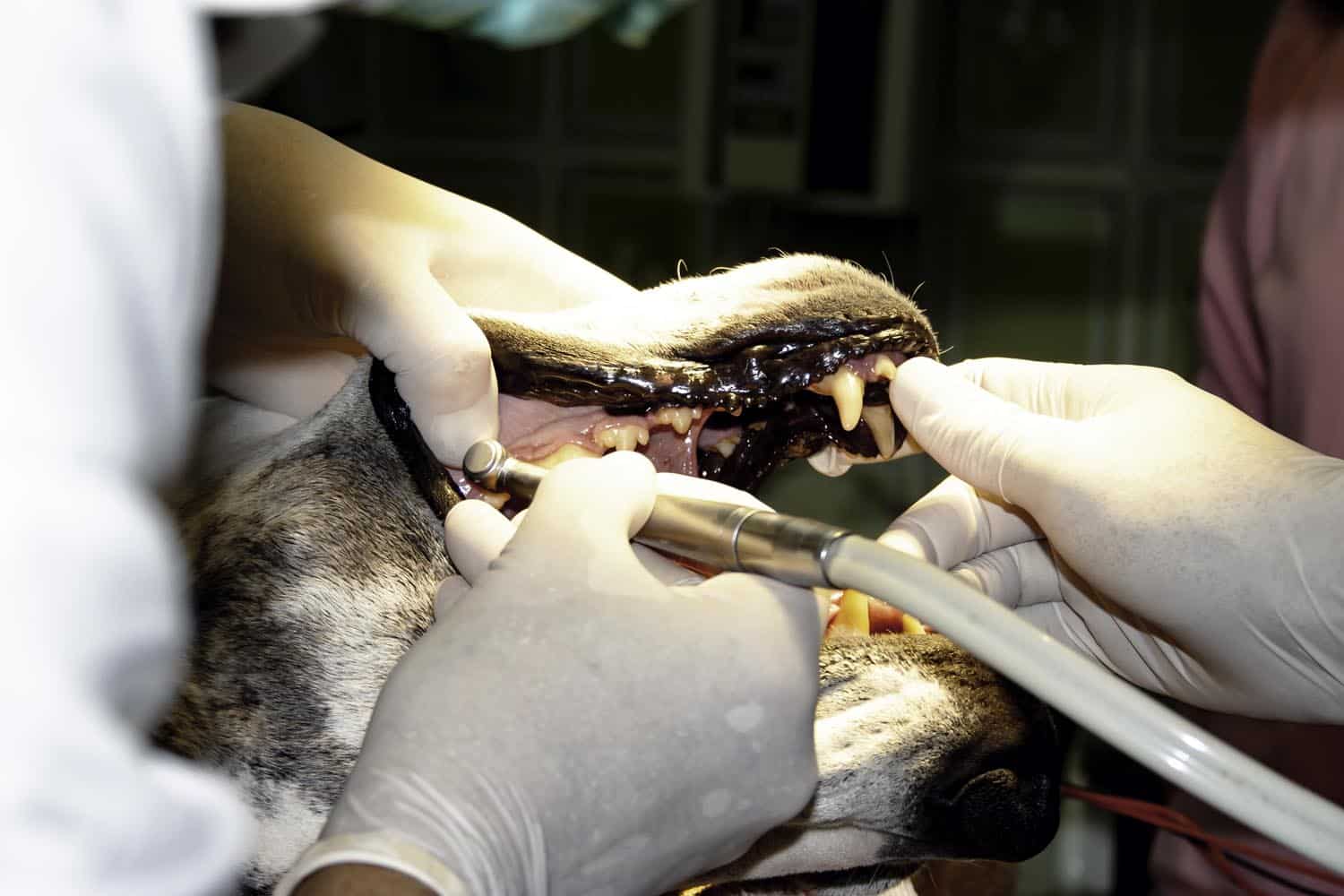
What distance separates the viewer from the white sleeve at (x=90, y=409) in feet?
1.14

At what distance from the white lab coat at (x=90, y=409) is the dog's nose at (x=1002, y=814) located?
701 mm

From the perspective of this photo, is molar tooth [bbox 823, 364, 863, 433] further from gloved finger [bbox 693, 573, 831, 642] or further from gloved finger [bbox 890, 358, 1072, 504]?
gloved finger [bbox 693, 573, 831, 642]

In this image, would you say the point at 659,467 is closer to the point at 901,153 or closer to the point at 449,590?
the point at 449,590

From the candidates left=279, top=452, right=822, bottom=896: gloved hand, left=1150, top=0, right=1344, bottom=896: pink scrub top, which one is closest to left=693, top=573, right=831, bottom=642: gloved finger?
left=279, top=452, right=822, bottom=896: gloved hand

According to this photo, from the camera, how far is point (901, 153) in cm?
287

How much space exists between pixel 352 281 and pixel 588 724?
50 centimetres

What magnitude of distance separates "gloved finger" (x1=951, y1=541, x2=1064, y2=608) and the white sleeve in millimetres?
815

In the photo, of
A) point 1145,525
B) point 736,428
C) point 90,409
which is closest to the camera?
point 90,409

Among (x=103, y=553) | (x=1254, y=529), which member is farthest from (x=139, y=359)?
(x=1254, y=529)

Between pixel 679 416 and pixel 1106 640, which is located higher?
pixel 679 416

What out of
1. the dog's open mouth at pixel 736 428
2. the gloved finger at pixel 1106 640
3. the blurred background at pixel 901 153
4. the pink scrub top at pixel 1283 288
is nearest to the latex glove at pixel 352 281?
the dog's open mouth at pixel 736 428

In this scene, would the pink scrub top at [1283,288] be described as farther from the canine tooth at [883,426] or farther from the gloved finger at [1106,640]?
the canine tooth at [883,426]

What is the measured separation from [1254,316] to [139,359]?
72.7 inches

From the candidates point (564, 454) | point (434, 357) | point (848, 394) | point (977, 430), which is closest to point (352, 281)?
point (434, 357)
